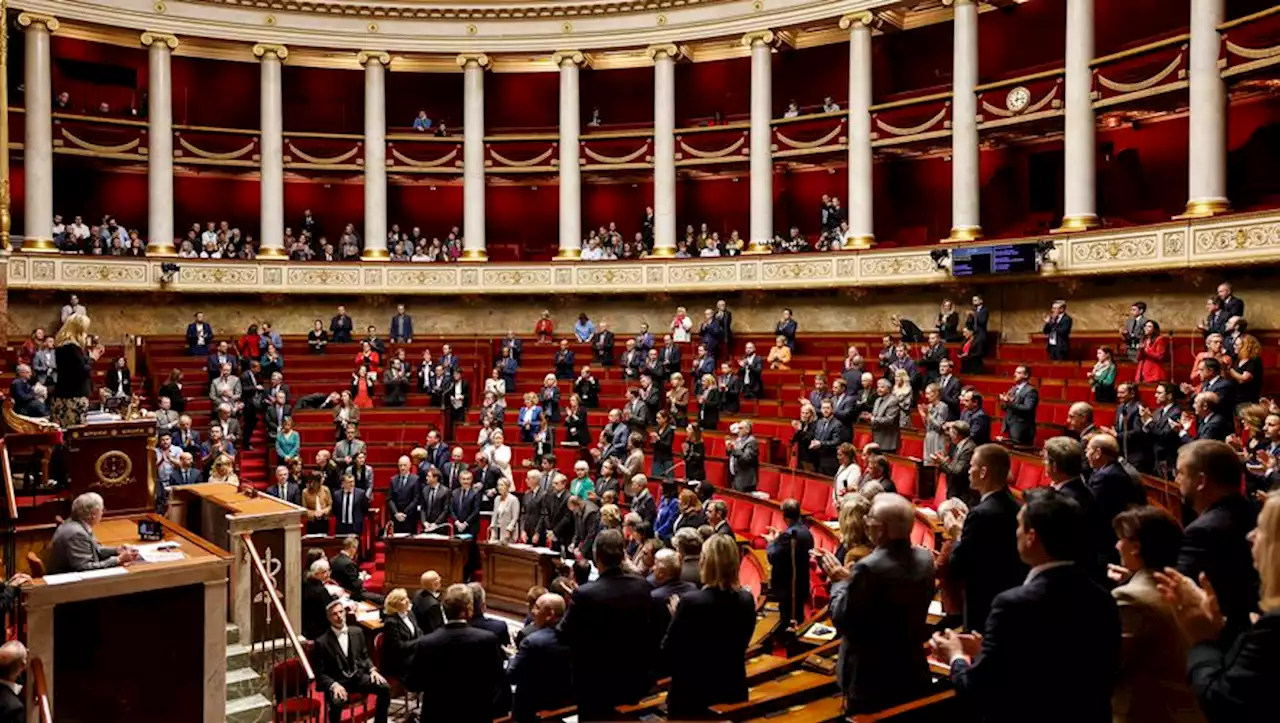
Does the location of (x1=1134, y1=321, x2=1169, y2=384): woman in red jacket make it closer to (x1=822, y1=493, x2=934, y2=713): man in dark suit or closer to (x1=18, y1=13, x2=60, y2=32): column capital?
(x1=822, y1=493, x2=934, y2=713): man in dark suit

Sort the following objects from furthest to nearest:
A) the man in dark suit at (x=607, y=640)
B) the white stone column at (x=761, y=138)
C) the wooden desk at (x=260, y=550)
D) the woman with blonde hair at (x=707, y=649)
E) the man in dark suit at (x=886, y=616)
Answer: the white stone column at (x=761, y=138) < the wooden desk at (x=260, y=550) < the man in dark suit at (x=607, y=640) < the woman with blonde hair at (x=707, y=649) < the man in dark suit at (x=886, y=616)

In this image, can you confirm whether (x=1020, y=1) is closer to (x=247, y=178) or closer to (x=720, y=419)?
(x=720, y=419)

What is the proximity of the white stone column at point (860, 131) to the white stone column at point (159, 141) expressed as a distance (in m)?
14.8

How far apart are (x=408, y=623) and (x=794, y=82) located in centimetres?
2067

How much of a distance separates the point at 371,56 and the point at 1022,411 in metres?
18.6

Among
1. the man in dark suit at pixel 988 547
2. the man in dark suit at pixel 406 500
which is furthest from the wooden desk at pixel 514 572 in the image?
the man in dark suit at pixel 988 547

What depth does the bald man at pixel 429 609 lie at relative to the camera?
8773 millimetres

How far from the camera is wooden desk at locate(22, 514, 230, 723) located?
6582 mm

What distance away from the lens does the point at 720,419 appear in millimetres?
16328

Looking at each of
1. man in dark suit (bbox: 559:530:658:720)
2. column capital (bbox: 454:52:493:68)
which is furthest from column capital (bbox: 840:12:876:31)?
man in dark suit (bbox: 559:530:658:720)

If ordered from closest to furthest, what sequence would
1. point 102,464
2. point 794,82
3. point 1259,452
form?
point 1259,452, point 102,464, point 794,82

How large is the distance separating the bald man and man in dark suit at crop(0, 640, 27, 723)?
359cm

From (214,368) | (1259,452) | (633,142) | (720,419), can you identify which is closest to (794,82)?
(633,142)

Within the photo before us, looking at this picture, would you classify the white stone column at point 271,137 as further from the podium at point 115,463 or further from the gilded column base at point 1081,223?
the gilded column base at point 1081,223
